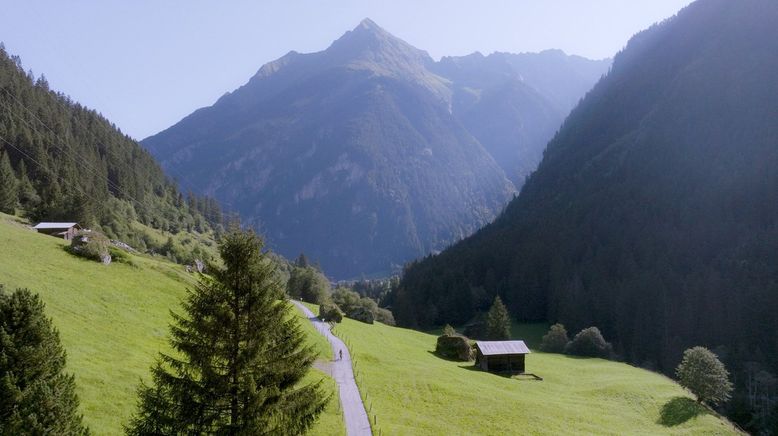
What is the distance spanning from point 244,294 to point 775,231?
591ft

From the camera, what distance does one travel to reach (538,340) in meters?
136

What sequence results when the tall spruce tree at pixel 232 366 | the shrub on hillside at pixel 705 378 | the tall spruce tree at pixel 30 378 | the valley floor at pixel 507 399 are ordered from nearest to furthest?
the tall spruce tree at pixel 232 366 < the tall spruce tree at pixel 30 378 < the valley floor at pixel 507 399 < the shrub on hillside at pixel 705 378

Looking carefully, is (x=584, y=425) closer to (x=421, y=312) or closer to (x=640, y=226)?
(x=421, y=312)

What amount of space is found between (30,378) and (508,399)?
47.1m

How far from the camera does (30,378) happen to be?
73.4 feet

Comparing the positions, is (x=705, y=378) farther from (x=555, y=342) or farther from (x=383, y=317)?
(x=383, y=317)

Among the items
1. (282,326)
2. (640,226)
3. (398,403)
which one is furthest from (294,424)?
(640,226)

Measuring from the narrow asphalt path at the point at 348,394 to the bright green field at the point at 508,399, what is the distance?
1145 mm

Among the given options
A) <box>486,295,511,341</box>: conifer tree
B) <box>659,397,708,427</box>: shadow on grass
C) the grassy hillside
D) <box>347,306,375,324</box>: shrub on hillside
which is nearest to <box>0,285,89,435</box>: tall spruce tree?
the grassy hillside

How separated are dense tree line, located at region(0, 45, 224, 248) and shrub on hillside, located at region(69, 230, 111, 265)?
44.6 m

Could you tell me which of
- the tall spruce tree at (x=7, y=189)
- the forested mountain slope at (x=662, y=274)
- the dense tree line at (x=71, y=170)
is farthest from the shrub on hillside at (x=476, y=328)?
the tall spruce tree at (x=7, y=189)

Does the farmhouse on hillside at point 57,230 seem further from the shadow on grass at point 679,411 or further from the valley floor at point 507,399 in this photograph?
the shadow on grass at point 679,411

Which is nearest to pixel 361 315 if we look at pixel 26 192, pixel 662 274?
pixel 26 192

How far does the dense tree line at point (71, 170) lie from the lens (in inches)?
4139
